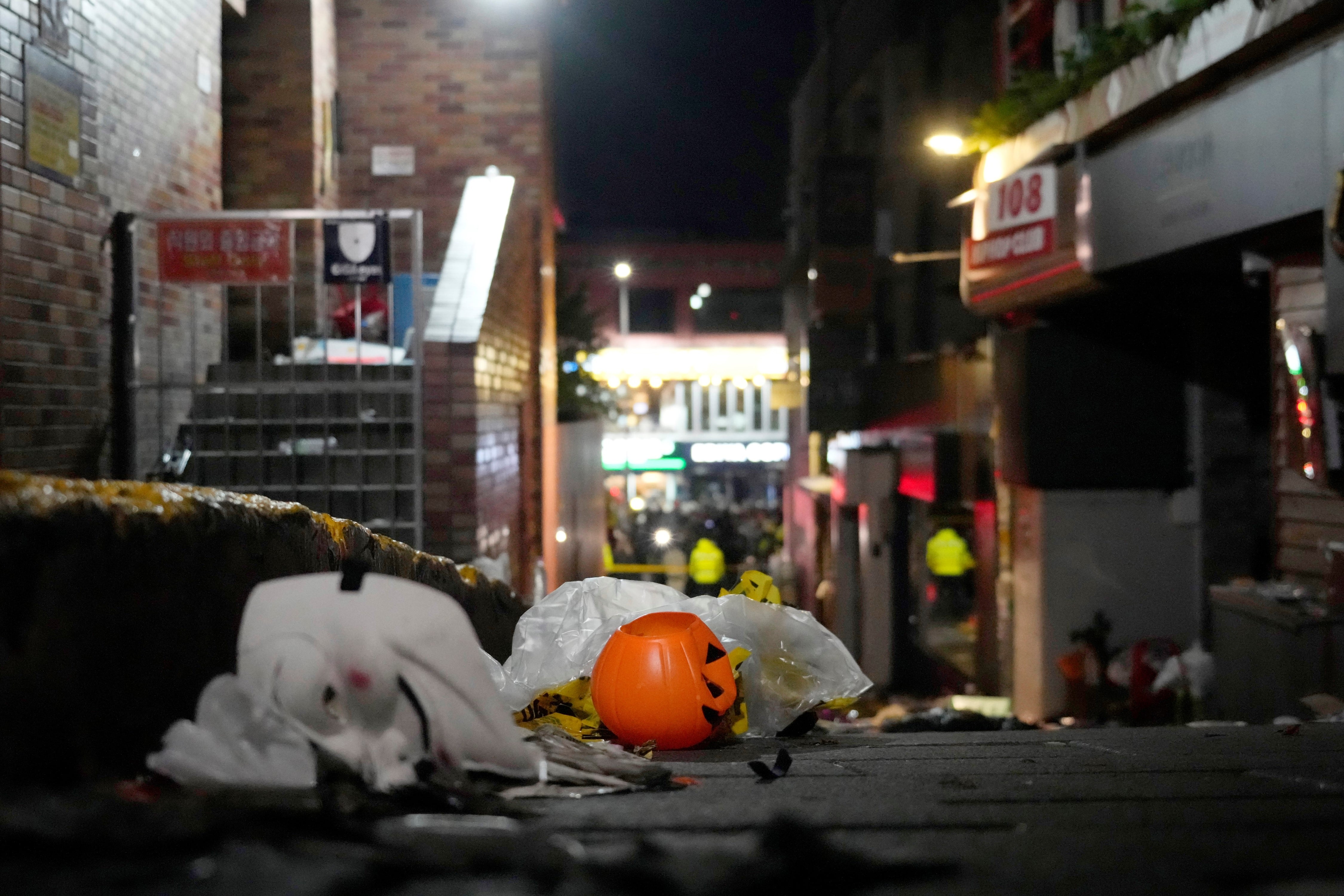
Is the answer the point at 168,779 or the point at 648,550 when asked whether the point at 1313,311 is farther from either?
the point at 648,550

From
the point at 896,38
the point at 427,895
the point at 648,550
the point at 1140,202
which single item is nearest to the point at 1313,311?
the point at 1140,202

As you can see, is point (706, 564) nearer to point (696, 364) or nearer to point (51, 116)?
point (696, 364)

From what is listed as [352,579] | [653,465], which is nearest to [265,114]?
Answer: [352,579]

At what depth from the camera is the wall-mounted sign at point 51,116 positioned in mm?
6238

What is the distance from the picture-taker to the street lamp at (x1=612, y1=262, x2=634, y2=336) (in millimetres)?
35719

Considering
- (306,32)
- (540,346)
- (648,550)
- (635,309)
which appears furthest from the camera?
(635,309)

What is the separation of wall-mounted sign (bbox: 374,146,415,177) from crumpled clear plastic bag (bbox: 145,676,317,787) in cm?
1040

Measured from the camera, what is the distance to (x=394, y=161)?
40.4 feet

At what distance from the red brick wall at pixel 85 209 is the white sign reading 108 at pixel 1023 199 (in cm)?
716

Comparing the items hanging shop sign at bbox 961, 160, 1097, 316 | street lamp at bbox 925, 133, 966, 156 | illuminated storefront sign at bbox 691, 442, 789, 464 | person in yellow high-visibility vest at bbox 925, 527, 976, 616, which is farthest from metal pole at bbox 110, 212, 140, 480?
illuminated storefront sign at bbox 691, 442, 789, 464

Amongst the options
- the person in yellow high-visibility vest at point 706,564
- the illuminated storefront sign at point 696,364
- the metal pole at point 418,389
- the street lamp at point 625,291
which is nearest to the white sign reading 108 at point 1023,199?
the metal pole at point 418,389

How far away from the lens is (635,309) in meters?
39.6

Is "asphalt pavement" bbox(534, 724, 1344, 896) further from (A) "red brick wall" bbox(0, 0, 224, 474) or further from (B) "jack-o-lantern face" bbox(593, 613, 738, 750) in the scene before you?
(A) "red brick wall" bbox(0, 0, 224, 474)

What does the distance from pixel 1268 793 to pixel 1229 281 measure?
7.99 metres
